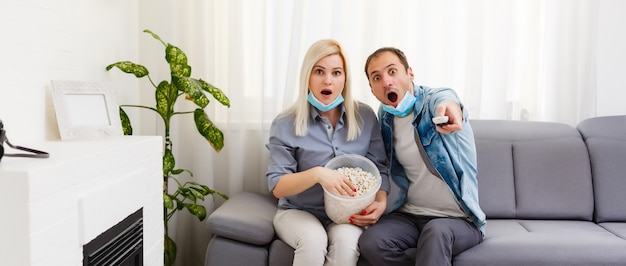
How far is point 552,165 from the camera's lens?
2.85 metres

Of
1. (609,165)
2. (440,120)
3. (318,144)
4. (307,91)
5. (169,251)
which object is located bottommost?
(169,251)

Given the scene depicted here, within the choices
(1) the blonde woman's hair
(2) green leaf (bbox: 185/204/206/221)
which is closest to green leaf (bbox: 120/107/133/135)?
(2) green leaf (bbox: 185/204/206/221)

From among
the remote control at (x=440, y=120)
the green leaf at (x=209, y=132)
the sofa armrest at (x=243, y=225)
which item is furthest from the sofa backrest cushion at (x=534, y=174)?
the green leaf at (x=209, y=132)

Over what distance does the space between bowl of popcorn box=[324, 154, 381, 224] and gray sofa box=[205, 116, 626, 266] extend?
29 cm

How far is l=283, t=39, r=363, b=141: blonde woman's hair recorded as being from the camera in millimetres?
2531

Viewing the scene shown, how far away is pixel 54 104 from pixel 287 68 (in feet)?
4.31

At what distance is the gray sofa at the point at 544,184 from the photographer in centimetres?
257

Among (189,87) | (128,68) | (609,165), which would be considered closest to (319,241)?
(189,87)

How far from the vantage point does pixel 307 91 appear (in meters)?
2.57

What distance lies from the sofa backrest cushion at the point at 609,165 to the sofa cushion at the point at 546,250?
330mm

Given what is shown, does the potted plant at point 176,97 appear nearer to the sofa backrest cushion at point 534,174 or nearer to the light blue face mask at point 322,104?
the light blue face mask at point 322,104

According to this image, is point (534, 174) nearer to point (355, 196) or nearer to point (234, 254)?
point (355, 196)

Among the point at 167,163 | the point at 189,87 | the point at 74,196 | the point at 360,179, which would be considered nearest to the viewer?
the point at 74,196

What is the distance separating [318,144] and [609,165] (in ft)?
4.83
